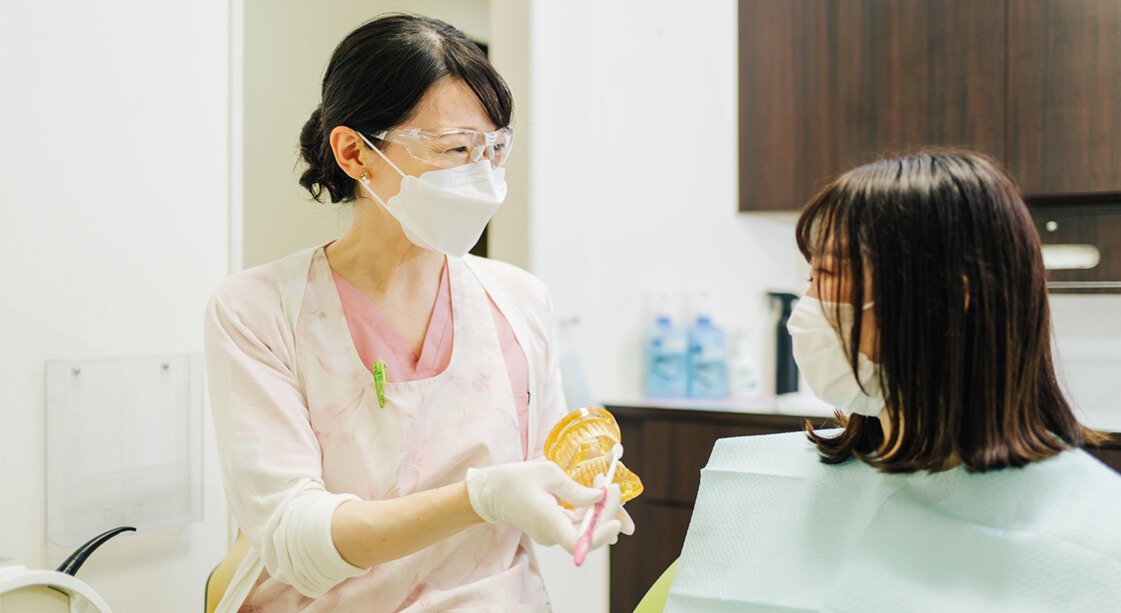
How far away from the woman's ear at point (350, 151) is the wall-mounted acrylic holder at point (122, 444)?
1.97 feet

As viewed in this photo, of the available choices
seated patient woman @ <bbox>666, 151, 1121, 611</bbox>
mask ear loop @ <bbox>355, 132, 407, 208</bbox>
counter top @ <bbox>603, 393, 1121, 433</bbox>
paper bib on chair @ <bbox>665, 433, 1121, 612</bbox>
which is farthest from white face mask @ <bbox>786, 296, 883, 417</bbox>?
counter top @ <bbox>603, 393, 1121, 433</bbox>

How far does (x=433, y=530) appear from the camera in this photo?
953 mm

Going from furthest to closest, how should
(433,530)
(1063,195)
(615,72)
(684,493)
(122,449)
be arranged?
(615,72)
(684,493)
(1063,195)
(122,449)
(433,530)

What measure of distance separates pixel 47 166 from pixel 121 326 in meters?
0.29

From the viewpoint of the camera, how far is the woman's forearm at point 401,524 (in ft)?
3.11

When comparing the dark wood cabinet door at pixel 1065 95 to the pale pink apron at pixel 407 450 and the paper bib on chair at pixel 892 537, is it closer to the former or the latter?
the paper bib on chair at pixel 892 537

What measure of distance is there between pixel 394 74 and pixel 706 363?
59.7 inches

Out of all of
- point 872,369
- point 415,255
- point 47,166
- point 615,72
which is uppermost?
point 615,72

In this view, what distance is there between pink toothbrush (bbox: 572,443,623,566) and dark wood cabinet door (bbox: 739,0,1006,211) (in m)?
1.60

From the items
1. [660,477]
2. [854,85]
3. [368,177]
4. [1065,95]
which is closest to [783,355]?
[660,477]

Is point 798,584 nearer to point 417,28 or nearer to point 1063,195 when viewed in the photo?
point 417,28

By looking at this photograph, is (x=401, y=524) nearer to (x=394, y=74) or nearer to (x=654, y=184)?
(x=394, y=74)

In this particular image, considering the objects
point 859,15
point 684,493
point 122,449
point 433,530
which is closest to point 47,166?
point 122,449

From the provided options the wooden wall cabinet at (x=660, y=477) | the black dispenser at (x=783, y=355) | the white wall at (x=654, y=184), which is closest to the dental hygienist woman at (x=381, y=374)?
the wooden wall cabinet at (x=660, y=477)
